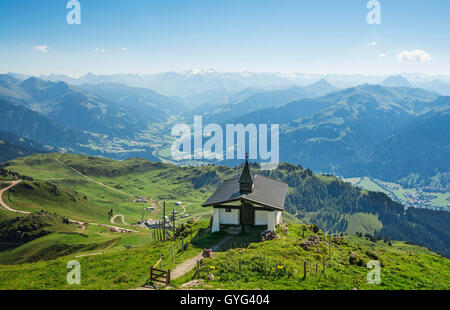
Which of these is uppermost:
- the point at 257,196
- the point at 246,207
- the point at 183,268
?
the point at 257,196

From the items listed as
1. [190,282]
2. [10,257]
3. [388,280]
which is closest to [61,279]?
[190,282]

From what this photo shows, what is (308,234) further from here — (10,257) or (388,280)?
(10,257)

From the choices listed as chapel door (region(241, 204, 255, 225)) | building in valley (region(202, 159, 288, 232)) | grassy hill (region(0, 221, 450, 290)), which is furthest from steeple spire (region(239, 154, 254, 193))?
grassy hill (region(0, 221, 450, 290))

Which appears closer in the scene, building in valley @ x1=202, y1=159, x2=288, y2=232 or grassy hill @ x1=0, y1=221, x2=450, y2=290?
grassy hill @ x1=0, y1=221, x2=450, y2=290

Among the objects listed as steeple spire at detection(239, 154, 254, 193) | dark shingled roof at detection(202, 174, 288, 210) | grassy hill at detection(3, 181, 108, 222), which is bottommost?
grassy hill at detection(3, 181, 108, 222)

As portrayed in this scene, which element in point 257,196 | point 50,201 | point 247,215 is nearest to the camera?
point 247,215

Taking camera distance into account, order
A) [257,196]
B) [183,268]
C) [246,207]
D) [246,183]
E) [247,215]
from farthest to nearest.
A: 1. [246,183]
2. [257,196]
3. [247,215]
4. [246,207]
5. [183,268]

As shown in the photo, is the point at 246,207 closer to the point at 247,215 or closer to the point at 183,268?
the point at 247,215

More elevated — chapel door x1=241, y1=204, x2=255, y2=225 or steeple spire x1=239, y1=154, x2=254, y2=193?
steeple spire x1=239, y1=154, x2=254, y2=193

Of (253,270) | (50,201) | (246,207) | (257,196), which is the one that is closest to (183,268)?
(253,270)

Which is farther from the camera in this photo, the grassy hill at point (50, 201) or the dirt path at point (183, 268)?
the grassy hill at point (50, 201)

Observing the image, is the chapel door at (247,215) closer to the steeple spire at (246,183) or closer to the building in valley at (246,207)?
the building in valley at (246,207)

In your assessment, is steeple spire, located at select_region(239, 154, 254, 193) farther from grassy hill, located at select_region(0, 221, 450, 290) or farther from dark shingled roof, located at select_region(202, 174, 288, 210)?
grassy hill, located at select_region(0, 221, 450, 290)

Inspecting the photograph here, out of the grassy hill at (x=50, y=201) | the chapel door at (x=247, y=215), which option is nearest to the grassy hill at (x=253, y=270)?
the chapel door at (x=247, y=215)
